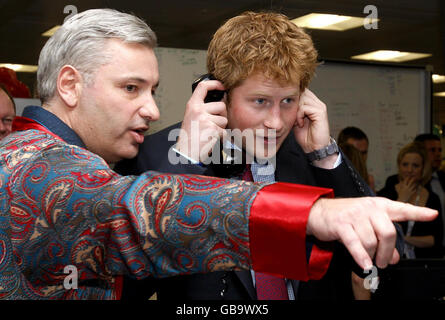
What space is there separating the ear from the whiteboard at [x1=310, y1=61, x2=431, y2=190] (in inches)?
169

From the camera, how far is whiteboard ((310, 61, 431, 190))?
210 inches

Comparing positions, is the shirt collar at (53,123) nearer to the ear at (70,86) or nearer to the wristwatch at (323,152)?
the ear at (70,86)

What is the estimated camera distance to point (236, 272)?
1274 mm

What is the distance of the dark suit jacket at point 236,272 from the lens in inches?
49.8

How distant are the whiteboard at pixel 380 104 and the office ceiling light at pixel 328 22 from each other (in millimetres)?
320

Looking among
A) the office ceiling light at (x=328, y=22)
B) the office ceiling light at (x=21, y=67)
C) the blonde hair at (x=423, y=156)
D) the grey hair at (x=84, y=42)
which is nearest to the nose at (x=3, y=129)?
the grey hair at (x=84, y=42)

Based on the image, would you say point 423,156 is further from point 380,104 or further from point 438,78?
point 438,78

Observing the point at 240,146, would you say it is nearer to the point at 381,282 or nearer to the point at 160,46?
the point at 381,282

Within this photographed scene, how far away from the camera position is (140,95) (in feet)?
4.03

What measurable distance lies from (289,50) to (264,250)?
83 centimetres

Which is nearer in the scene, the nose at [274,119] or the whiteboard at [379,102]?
the nose at [274,119]

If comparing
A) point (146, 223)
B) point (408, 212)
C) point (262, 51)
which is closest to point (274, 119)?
point (262, 51)

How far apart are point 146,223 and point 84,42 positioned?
0.54m

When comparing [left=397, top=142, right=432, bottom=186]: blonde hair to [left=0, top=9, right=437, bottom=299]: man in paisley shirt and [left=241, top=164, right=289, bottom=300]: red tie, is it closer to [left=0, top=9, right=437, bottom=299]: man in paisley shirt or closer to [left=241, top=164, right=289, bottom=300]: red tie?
[left=241, top=164, right=289, bottom=300]: red tie
